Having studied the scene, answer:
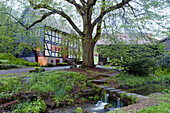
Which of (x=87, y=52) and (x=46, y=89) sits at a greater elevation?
(x=87, y=52)

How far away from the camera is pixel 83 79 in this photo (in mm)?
6980

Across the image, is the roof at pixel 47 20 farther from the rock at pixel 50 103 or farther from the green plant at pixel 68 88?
the rock at pixel 50 103

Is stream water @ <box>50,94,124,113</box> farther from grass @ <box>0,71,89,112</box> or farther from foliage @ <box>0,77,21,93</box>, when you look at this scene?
foliage @ <box>0,77,21,93</box>

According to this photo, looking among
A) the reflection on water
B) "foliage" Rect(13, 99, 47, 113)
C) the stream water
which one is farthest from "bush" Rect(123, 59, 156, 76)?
"foliage" Rect(13, 99, 47, 113)

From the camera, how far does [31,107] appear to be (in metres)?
4.22

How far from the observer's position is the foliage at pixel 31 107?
3980 mm

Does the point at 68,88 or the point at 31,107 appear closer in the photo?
the point at 31,107

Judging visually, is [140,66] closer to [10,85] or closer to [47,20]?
[10,85]

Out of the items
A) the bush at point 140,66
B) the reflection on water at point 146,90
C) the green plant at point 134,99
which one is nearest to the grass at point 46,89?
the green plant at point 134,99

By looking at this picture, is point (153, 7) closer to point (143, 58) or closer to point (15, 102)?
point (143, 58)

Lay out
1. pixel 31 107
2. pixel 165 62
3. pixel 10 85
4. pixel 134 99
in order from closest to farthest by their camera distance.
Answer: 1. pixel 31 107
2. pixel 134 99
3. pixel 10 85
4. pixel 165 62

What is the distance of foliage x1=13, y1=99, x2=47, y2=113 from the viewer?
13.1ft

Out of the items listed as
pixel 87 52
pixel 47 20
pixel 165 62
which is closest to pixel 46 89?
pixel 87 52

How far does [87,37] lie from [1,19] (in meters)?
6.83
